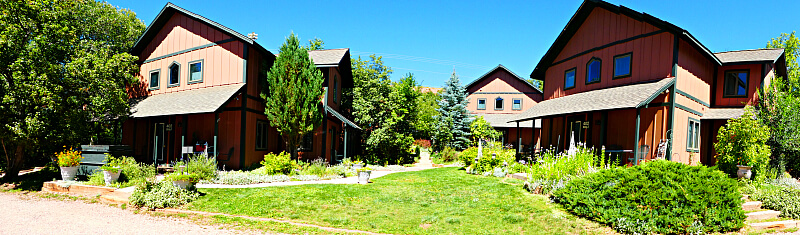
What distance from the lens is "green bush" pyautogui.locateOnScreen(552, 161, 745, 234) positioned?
6777mm

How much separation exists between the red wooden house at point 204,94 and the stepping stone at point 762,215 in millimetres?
13244

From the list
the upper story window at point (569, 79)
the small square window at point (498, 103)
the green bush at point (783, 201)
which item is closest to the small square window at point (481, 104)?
the small square window at point (498, 103)

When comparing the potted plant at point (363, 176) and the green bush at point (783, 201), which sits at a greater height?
the green bush at point (783, 201)

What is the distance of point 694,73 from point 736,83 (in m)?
2.58

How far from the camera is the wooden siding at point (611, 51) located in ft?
45.3

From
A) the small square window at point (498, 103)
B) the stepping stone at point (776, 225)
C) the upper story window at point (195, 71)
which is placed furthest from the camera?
the small square window at point (498, 103)

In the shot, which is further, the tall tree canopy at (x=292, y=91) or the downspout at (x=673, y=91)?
the tall tree canopy at (x=292, y=91)

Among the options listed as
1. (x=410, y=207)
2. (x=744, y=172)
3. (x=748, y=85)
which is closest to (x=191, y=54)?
(x=410, y=207)

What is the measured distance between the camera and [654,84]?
13438 millimetres

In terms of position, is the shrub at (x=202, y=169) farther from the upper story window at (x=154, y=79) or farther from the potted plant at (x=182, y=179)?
the upper story window at (x=154, y=79)

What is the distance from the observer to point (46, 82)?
12242mm

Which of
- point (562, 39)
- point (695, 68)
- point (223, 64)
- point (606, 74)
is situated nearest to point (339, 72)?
point (223, 64)

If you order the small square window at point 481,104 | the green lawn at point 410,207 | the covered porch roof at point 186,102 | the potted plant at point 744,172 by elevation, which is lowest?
the green lawn at point 410,207

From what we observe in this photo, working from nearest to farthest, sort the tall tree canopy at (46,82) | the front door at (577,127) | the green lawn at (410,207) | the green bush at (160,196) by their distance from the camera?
the green lawn at (410,207), the green bush at (160,196), the tall tree canopy at (46,82), the front door at (577,127)
